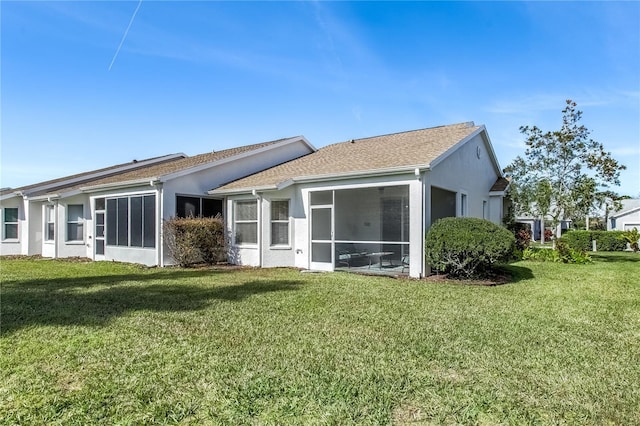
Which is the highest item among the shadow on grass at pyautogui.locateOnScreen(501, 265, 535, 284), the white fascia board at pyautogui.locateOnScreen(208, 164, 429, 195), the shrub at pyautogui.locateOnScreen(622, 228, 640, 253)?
the white fascia board at pyautogui.locateOnScreen(208, 164, 429, 195)

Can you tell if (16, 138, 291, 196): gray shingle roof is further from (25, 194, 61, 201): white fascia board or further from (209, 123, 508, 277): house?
(209, 123, 508, 277): house

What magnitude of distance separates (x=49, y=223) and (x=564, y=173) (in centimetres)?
2532

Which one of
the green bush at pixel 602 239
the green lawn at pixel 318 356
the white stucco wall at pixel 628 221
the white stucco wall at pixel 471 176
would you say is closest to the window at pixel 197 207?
the green lawn at pixel 318 356

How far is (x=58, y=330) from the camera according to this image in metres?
5.87

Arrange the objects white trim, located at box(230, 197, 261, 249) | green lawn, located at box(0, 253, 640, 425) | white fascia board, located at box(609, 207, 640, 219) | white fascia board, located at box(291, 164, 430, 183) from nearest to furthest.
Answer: green lawn, located at box(0, 253, 640, 425), white fascia board, located at box(291, 164, 430, 183), white trim, located at box(230, 197, 261, 249), white fascia board, located at box(609, 207, 640, 219)

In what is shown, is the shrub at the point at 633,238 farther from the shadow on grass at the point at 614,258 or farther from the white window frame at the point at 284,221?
the white window frame at the point at 284,221

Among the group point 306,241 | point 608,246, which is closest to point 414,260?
point 306,241

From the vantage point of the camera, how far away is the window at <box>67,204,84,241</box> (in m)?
18.5

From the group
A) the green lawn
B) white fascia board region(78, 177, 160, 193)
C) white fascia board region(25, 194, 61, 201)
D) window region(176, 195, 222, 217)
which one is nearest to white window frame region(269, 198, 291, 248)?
window region(176, 195, 222, 217)

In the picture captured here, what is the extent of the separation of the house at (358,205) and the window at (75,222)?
24.6ft

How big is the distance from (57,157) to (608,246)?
109 ft

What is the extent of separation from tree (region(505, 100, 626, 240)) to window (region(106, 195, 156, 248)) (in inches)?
636

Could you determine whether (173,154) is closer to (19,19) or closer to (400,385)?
(19,19)

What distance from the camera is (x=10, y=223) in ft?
69.1
